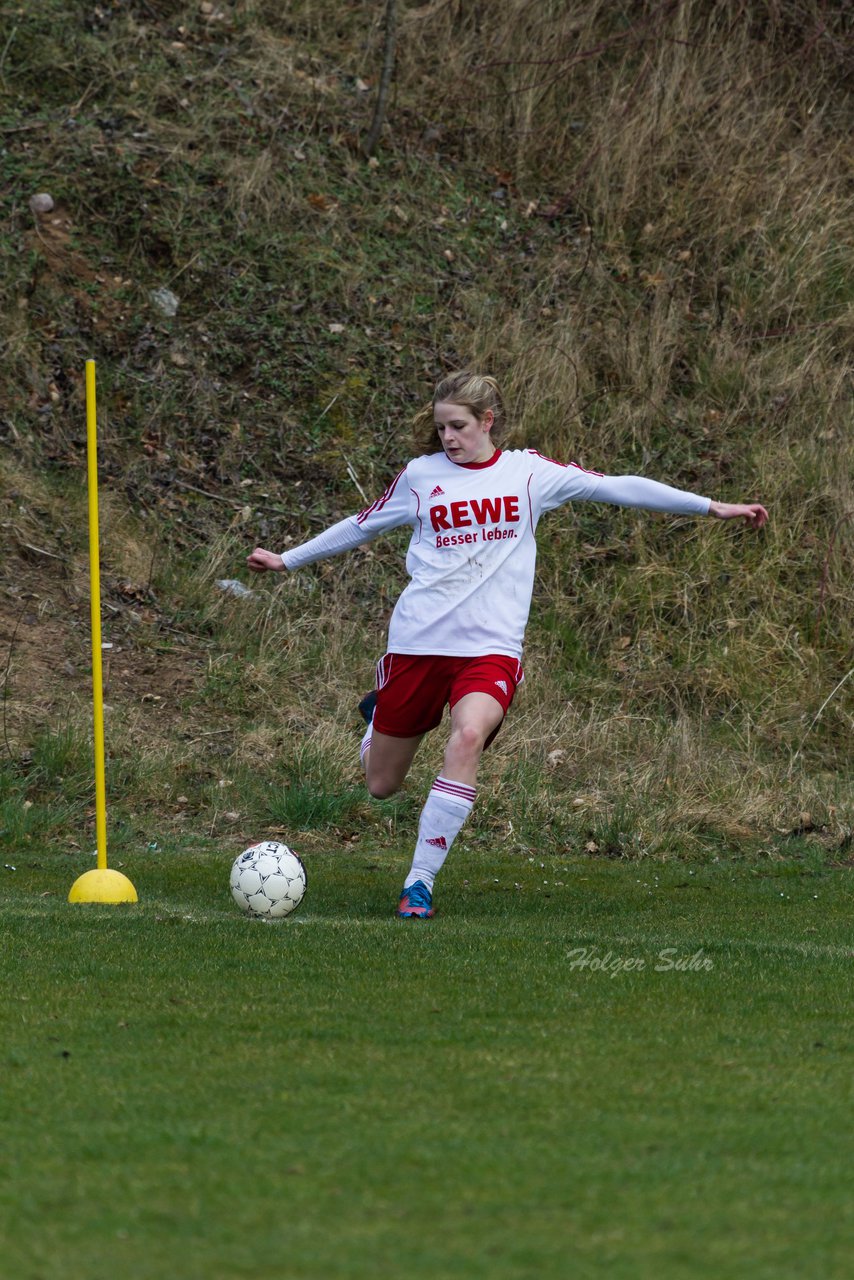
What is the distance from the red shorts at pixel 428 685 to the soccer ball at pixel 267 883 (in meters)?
0.79

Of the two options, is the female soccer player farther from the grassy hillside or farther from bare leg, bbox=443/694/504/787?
the grassy hillside

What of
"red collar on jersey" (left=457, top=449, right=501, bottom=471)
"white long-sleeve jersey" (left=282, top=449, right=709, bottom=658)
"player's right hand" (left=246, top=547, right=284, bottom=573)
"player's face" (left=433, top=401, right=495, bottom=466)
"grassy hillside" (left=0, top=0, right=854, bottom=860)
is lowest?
"grassy hillside" (left=0, top=0, right=854, bottom=860)

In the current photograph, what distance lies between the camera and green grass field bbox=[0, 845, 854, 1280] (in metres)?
3.00

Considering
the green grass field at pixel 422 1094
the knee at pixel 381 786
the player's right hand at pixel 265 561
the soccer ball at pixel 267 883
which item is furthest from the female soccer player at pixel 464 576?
the green grass field at pixel 422 1094

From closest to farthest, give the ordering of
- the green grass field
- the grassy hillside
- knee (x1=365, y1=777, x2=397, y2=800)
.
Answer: the green grass field → knee (x1=365, y1=777, x2=397, y2=800) → the grassy hillside

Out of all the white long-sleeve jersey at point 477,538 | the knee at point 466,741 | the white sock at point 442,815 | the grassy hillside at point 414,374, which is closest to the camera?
the knee at point 466,741

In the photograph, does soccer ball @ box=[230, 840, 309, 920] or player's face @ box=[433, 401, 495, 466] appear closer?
soccer ball @ box=[230, 840, 309, 920]

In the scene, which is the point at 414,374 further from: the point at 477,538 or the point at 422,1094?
the point at 422,1094

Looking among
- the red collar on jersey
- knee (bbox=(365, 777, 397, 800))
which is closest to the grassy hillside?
knee (bbox=(365, 777, 397, 800))

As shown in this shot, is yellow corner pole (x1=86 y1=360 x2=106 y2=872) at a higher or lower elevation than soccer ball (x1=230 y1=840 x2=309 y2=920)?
→ higher

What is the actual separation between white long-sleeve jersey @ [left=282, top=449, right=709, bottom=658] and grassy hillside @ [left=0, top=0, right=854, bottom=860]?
109 inches

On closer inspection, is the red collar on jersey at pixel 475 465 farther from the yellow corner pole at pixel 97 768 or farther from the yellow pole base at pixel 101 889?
the yellow pole base at pixel 101 889

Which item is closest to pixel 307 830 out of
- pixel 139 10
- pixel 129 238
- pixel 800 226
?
pixel 129 238

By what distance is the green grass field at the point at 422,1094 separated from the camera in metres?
3.00
